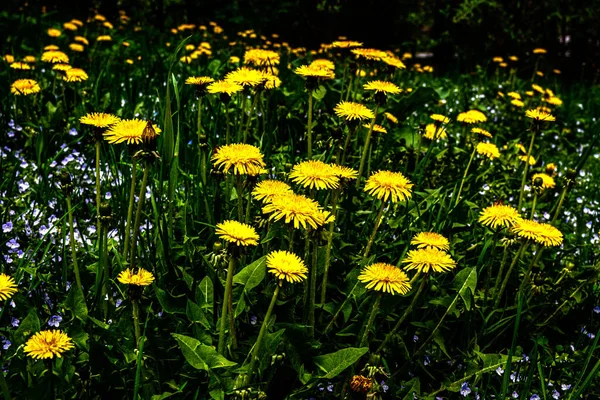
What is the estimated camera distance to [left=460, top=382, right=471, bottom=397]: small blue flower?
1609 millimetres

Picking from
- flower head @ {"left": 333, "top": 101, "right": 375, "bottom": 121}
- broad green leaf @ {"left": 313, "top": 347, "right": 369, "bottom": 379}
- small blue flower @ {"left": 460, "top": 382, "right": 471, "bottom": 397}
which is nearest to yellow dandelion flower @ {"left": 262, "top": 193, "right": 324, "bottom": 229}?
broad green leaf @ {"left": 313, "top": 347, "right": 369, "bottom": 379}

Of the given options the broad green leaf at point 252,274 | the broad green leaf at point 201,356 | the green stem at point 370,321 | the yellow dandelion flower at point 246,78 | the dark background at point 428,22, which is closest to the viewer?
the broad green leaf at point 201,356

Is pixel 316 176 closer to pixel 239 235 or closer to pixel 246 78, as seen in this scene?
pixel 239 235

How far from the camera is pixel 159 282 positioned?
5.33 feet

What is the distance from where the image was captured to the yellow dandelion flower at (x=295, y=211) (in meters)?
1.24

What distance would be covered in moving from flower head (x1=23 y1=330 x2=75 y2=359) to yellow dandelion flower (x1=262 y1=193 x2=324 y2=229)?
1.69ft

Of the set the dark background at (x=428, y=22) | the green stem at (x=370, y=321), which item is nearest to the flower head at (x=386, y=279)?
the green stem at (x=370, y=321)

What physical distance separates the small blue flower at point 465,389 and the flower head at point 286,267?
70cm

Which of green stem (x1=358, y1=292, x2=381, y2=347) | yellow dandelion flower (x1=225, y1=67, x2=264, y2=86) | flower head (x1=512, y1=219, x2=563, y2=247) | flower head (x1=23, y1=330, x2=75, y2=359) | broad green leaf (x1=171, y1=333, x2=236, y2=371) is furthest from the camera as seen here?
yellow dandelion flower (x1=225, y1=67, x2=264, y2=86)

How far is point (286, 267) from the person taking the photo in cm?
121

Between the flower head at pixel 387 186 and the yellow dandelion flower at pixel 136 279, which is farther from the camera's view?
the flower head at pixel 387 186

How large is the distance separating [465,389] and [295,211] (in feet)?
2.63

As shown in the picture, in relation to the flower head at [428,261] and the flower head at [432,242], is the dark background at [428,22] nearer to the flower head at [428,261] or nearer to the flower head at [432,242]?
the flower head at [432,242]

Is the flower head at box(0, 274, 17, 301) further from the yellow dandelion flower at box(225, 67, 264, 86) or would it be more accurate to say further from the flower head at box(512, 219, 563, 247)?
the flower head at box(512, 219, 563, 247)
